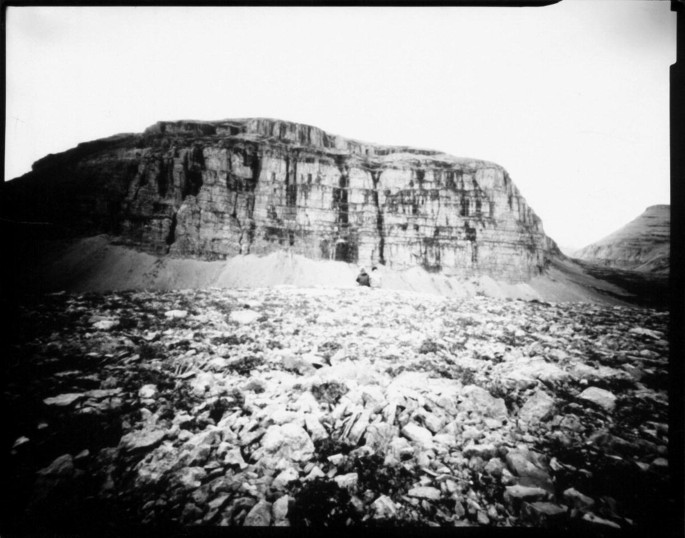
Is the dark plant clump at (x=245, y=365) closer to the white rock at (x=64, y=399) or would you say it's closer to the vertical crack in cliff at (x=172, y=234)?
the white rock at (x=64, y=399)

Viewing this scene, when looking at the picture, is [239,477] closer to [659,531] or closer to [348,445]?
[348,445]

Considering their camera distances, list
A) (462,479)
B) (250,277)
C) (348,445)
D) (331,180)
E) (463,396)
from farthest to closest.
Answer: (331,180) < (250,277) < (463,396) < (348,445) < (462,479)

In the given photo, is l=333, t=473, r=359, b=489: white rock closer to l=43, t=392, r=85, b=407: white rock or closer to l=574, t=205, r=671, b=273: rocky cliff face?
l=43, t=392, r=85, b=407: white rock

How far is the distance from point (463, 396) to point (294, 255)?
1949 cm

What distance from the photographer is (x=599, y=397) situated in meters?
2.84

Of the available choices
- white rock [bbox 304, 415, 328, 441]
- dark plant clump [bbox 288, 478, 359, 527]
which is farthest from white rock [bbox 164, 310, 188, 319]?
dark plant clump [bbox 288, 478, 359, 527]

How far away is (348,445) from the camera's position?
7.95 ft

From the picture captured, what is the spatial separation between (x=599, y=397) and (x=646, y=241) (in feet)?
17.7

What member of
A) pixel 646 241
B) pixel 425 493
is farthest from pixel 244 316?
pixel 646 241

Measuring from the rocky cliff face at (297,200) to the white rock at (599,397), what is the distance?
64.1 ft

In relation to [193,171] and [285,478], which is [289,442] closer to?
[285,478]

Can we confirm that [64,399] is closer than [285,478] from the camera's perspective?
No

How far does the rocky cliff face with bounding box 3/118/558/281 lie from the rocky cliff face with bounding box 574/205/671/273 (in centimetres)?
1378

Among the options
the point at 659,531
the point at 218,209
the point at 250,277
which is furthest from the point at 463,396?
→ the point at 218,209
